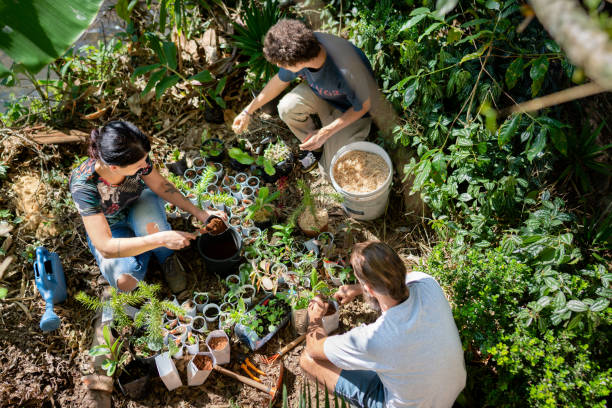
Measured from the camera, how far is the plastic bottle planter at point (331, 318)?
2.44m

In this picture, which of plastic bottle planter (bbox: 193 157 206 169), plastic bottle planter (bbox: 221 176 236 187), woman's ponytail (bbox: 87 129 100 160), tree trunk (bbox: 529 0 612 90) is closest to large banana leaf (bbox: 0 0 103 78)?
tree trunk (bbox: 529 0 612 90)

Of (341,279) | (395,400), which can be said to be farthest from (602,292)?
(341,279)

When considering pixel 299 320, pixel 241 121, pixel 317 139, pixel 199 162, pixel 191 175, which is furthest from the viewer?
pixel 199 162

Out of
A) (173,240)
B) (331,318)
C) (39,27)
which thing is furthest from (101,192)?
(39,27)

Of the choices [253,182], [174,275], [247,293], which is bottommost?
[247,293]

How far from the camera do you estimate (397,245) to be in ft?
9.38

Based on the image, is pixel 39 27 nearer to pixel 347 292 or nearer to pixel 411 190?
pixel 347 292

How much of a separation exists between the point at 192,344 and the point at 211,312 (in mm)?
328

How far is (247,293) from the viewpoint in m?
2.68

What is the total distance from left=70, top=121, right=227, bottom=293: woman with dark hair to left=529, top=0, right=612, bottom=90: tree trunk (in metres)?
2.07

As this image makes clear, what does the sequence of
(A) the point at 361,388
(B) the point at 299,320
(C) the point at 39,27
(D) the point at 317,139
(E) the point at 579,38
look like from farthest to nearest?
(D) the point at 317,139
(B) the point at 299,320
(A) the point at 361,388
(C) the point at 39,27
(E) the point at 579,38

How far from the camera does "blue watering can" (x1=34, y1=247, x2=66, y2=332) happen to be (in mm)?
2426

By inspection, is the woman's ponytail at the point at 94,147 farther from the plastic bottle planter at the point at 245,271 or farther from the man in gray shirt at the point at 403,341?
the man in gray shirt at the point at 403,341

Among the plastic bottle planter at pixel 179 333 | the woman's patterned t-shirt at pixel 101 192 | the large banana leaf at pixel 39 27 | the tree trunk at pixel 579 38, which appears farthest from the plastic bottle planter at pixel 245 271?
the tree trunk at pixel 579 38
